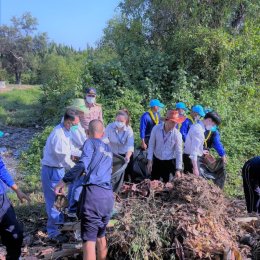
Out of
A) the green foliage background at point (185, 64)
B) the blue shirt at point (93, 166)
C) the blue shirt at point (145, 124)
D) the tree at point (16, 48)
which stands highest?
the tree at point (16, 48)

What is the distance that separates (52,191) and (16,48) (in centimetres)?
5152

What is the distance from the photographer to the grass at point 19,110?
659 inches

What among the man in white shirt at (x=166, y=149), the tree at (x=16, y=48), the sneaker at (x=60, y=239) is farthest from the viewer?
the tree at (x=16, y=48)

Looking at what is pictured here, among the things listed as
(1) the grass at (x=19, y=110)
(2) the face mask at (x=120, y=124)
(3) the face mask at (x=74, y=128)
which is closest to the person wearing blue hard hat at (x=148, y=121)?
(2) the face mask at (x=120, y=124)

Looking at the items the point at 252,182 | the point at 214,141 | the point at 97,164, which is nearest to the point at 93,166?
the point at 97,164

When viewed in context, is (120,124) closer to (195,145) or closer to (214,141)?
(195,145)

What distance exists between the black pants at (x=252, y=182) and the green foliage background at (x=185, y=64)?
487 centimetres

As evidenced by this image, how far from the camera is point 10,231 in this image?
3809mm

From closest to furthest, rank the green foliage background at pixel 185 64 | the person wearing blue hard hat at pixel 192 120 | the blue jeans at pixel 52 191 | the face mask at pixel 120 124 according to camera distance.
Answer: the blue jeans at pixel 52 191 < the face mask at pixel 120 124 < the person wearing blue hard hat at pixel 192 120 < the green foliage background at pixel 185 64

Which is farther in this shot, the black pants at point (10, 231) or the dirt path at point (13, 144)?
the dirt path at point (13, 144)

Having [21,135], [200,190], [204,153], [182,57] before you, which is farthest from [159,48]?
[200,190]

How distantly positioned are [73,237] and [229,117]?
26.6 feet

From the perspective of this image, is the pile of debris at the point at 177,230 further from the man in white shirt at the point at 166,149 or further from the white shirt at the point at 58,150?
the man in white shirt at the point at 166,149

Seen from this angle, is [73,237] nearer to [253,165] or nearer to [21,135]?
[253,165]
